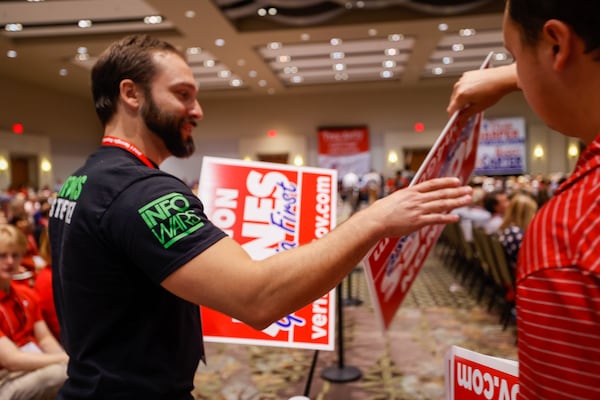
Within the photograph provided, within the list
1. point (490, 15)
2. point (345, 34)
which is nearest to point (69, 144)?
point (345, 34)

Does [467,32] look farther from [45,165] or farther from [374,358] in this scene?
[45,165]

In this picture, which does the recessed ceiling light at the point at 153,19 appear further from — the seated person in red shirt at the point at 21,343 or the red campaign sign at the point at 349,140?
the red campaign sign at the point at 349,140

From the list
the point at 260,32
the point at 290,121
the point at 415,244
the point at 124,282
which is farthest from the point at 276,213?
the point at 290,121

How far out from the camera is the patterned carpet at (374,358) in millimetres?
3576

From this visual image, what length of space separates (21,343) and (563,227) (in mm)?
2734

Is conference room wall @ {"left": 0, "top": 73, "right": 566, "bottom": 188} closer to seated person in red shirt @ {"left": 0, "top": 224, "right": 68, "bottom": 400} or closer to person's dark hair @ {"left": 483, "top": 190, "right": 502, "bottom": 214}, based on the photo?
person's dark hair @ {"left": 483, "top": 190, "right": 502, "bottom": 214}

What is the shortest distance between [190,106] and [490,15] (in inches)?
450

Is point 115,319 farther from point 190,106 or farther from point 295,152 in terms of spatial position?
point 295,152

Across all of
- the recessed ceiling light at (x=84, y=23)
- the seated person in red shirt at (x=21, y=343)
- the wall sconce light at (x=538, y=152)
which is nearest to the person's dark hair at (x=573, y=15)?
the seated person in red shirt at (x=21, y=343)

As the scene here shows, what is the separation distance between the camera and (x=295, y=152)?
20.1 m

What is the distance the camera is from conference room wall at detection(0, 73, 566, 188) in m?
18.7

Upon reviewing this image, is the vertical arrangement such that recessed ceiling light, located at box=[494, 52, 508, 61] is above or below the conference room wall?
above

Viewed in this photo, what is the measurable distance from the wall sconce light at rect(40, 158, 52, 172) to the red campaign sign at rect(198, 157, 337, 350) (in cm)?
1782

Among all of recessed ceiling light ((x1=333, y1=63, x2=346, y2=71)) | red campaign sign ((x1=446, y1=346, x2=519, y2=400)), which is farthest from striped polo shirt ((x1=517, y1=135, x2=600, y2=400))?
recessed ceiling light ((x1=333, y1=63, x2=346, y2=71))
